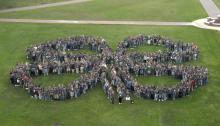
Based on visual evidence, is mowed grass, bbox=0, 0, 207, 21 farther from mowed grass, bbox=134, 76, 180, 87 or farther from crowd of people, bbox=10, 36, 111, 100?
mowed grass, bbox=134, 76, 180, 87

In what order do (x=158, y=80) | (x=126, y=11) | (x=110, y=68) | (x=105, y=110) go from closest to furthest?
1. (x=105, y=110)
2. (x=158, y=80)
3. (x=110, y=68)
4. (x=126, y=11)

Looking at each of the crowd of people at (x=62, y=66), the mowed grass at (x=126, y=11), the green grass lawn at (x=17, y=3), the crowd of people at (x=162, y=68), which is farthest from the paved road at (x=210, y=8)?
the green grass lawn at (x=17, y=3)

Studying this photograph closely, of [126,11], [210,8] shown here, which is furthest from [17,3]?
[210,8]

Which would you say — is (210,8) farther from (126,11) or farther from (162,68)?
(162,68)

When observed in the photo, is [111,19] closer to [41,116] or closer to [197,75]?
[197,75]

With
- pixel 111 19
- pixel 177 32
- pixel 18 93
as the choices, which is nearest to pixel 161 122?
pixel 18 93

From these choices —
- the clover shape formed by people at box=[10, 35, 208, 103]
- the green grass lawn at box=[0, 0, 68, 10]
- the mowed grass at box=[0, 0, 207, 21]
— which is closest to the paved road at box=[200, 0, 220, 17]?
the mowed grass at box=[0, 0, 207, 21]

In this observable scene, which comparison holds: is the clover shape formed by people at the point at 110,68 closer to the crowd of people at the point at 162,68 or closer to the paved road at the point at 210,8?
the crowd of people at the point at 162,68
